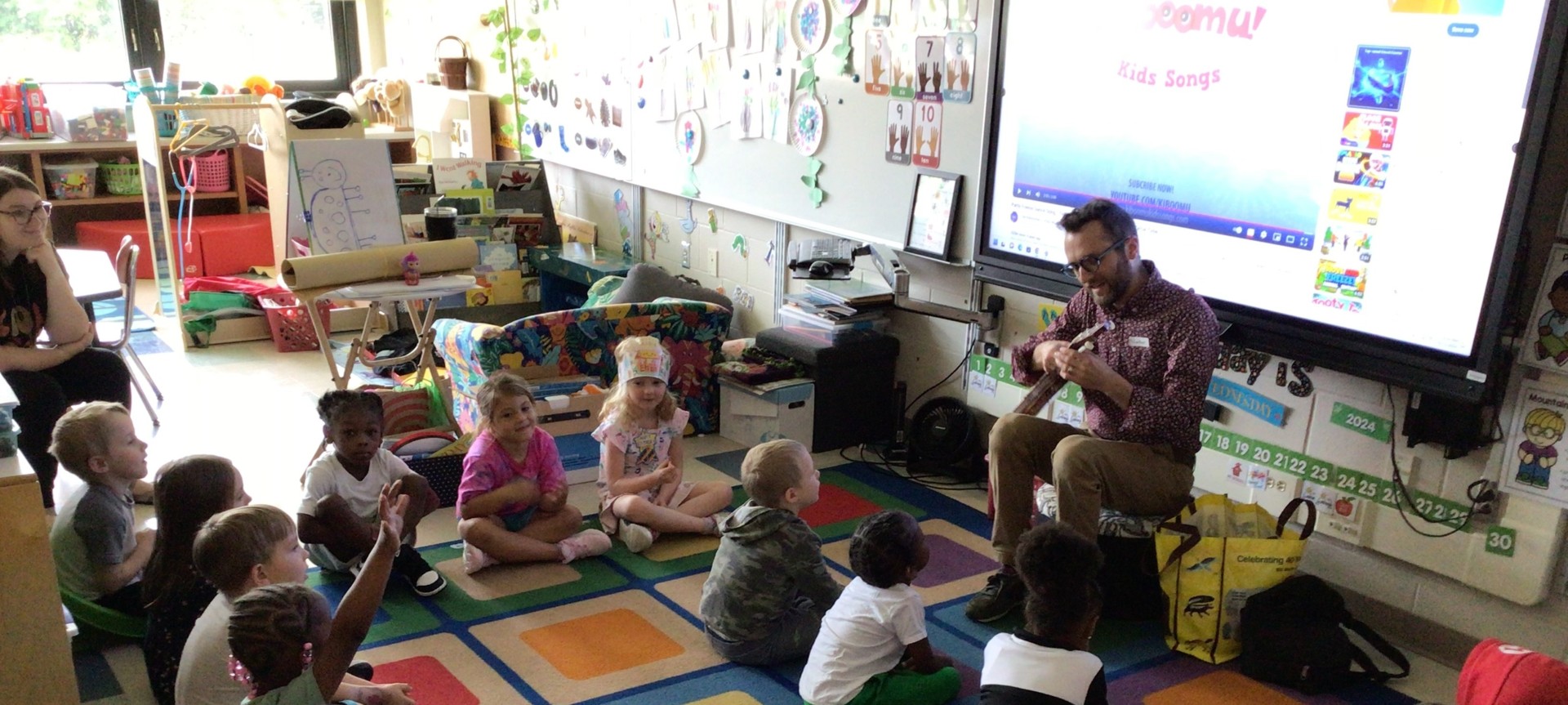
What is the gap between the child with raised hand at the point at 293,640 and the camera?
1.88 m

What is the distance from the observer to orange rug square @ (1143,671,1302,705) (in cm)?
283

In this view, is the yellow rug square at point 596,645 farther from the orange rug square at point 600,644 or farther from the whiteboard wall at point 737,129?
the whiteboard wall at point 737,129

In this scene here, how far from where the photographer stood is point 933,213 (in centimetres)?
415

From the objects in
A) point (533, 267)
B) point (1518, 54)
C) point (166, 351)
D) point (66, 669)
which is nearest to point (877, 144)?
point (1518, 54)

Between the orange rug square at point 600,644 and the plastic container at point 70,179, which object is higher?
the plastic container at point 70,179

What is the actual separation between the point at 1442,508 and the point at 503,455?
2.47 meters

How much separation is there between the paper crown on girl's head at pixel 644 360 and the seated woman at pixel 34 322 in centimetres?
169

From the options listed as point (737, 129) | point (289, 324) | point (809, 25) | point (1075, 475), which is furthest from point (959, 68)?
point (289, 324)

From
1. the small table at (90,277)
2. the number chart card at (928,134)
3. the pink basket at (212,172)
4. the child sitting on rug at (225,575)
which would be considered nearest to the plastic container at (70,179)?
the pink basket at (212,172)

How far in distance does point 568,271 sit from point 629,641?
3.21 m

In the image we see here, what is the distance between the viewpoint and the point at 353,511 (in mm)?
3197

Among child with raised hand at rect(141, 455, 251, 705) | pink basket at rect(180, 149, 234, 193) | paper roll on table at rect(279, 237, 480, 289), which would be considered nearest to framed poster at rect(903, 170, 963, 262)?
paper roll on table at rect(279, 237, 480, 289)

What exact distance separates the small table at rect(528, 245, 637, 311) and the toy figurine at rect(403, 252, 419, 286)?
1.56 meters

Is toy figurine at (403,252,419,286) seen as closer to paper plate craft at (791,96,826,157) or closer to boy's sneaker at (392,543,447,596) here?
boy's sneaker at (392,543,447,596)
